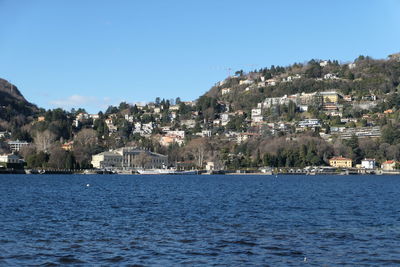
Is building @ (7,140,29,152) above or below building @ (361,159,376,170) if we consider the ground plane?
above

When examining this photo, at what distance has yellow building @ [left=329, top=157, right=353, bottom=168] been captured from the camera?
5669 inches

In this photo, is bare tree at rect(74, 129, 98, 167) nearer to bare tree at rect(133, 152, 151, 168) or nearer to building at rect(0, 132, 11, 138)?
bare tree at rect(133, 152, 151, 168)

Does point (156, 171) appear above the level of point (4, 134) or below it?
below

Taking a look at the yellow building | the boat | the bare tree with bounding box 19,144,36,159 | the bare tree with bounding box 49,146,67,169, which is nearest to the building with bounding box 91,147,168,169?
the boat

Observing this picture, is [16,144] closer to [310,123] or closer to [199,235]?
[310,123]

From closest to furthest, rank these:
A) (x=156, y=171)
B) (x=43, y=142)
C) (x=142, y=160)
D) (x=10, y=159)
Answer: (x=10, y=159) < (x=156, y=171) < (x=142, y=160) < (x=43, y=142)

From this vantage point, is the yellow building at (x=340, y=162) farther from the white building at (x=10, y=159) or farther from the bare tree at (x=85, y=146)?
the white building at (x=10, y=159)

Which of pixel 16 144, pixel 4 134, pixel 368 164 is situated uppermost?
pixel 4 134

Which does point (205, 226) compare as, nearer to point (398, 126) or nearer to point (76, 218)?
point (76, 218)

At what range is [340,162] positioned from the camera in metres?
145

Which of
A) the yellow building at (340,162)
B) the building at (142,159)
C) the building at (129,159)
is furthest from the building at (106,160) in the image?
the yellow building at (340,162)

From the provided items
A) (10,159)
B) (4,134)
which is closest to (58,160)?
(10,159)

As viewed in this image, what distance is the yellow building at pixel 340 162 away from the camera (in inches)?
5669

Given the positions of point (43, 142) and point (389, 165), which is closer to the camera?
point (389, 165)
